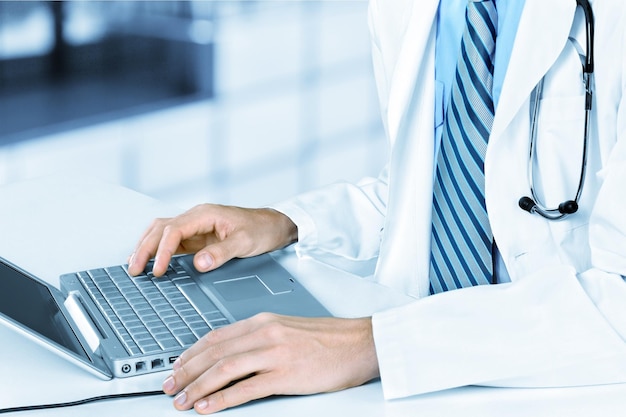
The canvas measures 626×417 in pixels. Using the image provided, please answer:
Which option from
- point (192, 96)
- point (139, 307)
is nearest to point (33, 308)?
point (139, 307)

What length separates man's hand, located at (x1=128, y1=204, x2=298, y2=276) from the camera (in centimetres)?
121

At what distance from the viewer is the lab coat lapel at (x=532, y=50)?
1.16m

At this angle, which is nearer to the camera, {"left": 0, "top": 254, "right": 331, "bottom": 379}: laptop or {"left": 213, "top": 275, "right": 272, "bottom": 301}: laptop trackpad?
{"left": 0, "top": 254, "right": 331, "bottom": 379}: laptop

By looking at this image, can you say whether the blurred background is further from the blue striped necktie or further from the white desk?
the blue striped necktie

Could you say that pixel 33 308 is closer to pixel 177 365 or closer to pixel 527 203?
pixel 177 365

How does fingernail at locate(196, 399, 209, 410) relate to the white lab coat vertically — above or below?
below

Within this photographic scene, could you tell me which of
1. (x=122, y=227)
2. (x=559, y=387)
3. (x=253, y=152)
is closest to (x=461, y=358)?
(x=559, y=387)

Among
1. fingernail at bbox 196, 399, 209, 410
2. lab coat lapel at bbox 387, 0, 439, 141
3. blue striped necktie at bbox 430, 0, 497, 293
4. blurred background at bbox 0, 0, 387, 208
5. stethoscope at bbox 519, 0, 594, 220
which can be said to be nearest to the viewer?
fingernail at bbox 196, 399, 209, 410

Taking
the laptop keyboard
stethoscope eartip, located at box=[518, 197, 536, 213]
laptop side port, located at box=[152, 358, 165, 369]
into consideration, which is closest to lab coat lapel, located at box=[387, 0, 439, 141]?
stethoscope eartip, located at box=[518, 197, 536, 213]

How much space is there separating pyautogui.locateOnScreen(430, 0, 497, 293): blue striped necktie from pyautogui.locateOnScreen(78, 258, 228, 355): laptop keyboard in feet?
1.22

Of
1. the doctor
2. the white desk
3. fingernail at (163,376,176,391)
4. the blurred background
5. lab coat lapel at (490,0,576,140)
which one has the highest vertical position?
lab coat lapel at (490,0,576,140)

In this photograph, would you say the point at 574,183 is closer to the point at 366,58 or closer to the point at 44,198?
the point at 44,198

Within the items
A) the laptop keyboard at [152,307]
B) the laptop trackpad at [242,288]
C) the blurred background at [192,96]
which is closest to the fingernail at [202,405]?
the laptop keyboard at [152,307]

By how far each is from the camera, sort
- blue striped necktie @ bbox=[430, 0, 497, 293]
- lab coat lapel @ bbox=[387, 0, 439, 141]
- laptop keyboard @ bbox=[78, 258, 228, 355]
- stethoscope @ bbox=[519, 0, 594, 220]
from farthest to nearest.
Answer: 1. lab coat lapel @ bbox=[387, 0, 439, 141]
2. blue striped necktie @ bbox=[430, 0, 497, 293]
3. stethoscope @ bbox=[519, 0, 594, 220]
4. laptop keyboard @ bbox=[78, 258, 228, 355]
